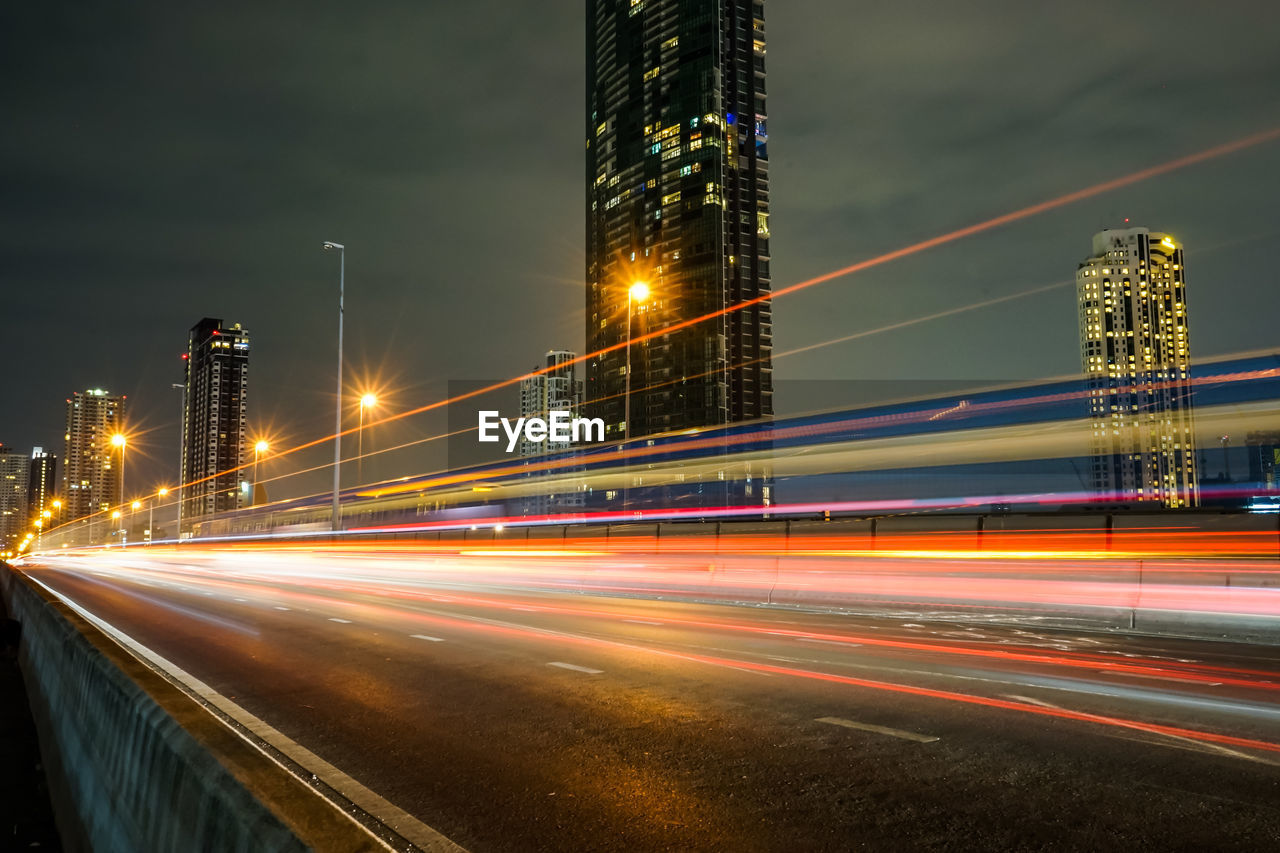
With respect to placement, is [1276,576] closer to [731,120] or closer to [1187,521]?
[1187,521]

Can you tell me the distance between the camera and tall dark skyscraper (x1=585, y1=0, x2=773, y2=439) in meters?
155

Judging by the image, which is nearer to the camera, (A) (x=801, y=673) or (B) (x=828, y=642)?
(A) (x=801, y=673)

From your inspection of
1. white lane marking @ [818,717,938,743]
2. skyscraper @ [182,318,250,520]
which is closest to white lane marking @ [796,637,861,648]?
white lane marking @ [818,717,938,743]

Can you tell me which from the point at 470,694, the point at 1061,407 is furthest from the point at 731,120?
the point at 470,694

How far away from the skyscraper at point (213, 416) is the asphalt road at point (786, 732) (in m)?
157

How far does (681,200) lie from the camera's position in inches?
6309

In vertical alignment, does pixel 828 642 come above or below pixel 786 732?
below

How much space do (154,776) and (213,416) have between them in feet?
644

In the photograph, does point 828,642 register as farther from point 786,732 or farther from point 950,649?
point 786,732

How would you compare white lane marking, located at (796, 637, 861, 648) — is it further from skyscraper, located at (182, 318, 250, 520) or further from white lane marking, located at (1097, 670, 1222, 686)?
skyscraper, located at (182, 318, 250, 520)

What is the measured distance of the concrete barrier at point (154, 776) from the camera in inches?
138

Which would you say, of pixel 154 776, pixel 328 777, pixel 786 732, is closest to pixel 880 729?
pixel 786 732

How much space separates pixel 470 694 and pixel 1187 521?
1187 centimetres

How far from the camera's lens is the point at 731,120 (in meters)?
154
